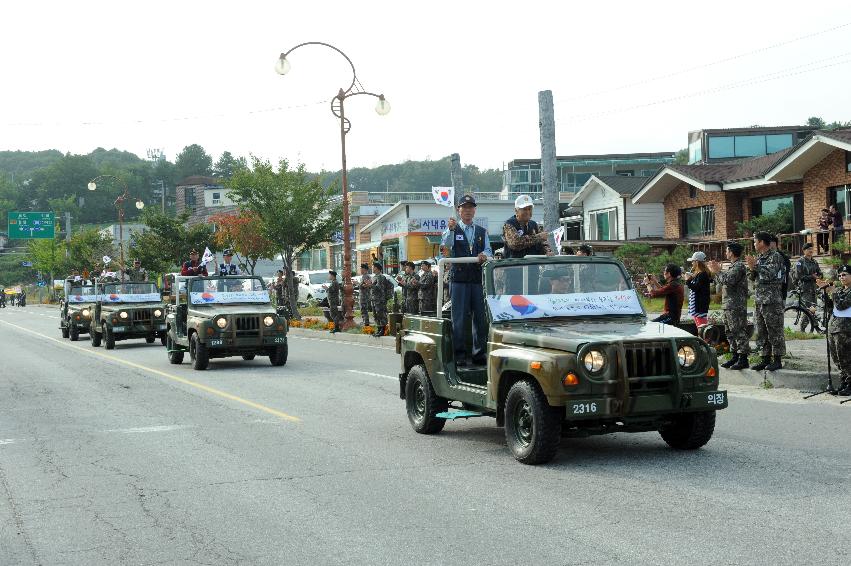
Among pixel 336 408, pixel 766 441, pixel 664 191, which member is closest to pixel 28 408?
pixel 336 408

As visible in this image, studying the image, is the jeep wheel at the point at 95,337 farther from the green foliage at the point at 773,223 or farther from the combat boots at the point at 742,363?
the green foliage at the point at 773,223

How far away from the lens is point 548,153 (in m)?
20.1

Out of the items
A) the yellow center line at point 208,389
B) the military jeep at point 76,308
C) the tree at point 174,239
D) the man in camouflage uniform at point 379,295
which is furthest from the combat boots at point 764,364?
the tree at point 174,239

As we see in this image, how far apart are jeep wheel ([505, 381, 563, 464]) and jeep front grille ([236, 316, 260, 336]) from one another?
10805 millimetres

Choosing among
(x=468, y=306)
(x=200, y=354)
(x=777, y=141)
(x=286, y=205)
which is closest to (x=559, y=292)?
(x=468, y=306)

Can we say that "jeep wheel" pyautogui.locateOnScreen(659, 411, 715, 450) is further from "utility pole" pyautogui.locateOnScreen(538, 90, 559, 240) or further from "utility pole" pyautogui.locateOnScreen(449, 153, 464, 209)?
"utility pole" pyautogui.locateOnScreen(449, 153, 464, 209)

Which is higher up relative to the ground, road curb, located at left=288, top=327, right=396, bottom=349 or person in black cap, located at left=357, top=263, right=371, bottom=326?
person in black cap, located at left=357, top=263, right=371, bottom=326

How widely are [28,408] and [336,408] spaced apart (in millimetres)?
4340

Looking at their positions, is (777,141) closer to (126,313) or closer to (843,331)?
(126,313)

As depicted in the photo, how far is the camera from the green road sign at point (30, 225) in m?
74.9

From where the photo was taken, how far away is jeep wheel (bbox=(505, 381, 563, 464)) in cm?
770

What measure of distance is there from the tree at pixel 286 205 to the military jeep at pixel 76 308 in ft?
23.2

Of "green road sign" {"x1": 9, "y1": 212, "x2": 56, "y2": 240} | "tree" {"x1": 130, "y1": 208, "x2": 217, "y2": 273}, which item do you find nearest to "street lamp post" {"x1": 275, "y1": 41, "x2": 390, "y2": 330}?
"tree" {"x1": 130, "y1": 208, "x2": 217, "y2": 273}

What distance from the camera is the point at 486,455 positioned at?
8609 mm
